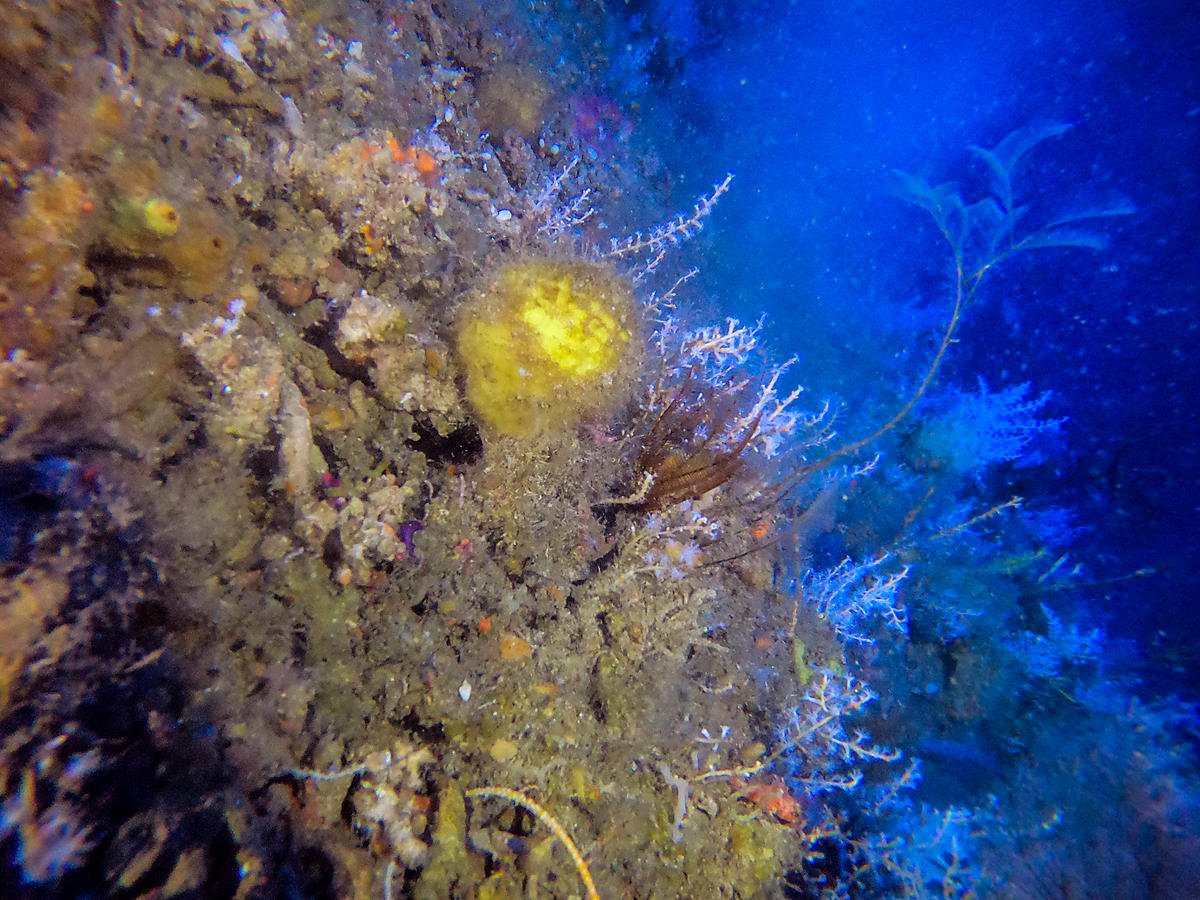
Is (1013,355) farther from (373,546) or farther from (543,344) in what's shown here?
(373,546)

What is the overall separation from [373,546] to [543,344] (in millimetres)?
1362

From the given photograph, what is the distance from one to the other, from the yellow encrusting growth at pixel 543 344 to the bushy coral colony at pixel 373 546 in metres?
0.02

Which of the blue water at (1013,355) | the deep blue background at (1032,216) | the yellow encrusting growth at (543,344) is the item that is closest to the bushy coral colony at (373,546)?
the yellow encrusting growth at (543,344)

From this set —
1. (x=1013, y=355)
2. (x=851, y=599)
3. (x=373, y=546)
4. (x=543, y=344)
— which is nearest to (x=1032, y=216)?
(x=1013, y=355)

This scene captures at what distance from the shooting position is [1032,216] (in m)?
9.72

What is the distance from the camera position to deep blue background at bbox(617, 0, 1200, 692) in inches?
288

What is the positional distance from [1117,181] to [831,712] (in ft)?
36.3

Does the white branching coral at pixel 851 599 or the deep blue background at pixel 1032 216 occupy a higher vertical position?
the deep blue background at pixel 1032 216

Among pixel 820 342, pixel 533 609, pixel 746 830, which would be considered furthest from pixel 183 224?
pixel 820 342

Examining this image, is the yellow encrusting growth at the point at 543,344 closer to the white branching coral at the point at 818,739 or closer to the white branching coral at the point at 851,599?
the white branching coral at the point at 818,739

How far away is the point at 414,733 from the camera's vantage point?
99.3 inches

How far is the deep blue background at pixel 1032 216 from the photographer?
7.32 meters

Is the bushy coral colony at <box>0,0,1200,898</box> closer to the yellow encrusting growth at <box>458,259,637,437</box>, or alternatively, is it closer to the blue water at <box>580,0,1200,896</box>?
the yellow encrusting growth at <box>458,259,637,437</box>

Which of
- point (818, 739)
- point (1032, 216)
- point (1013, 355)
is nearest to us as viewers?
point (818, 739)
